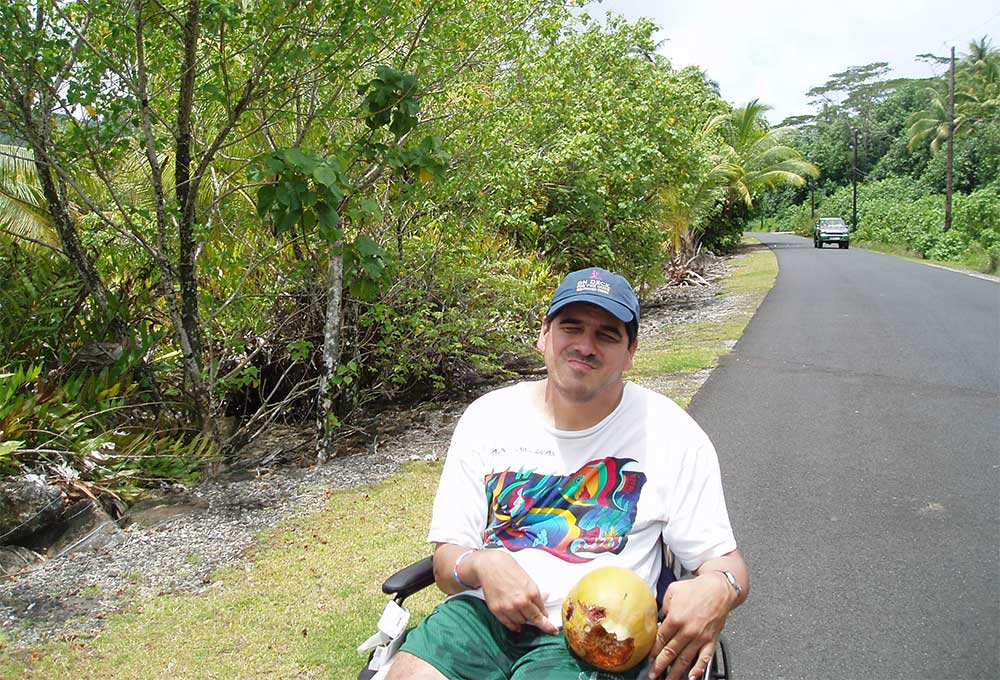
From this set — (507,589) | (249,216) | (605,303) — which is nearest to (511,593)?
(507,589)

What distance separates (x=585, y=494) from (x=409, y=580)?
632 mm

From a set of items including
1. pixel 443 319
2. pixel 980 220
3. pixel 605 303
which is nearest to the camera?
pixel 605 303

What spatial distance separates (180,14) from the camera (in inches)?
219

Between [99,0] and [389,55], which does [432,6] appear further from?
[99,0]

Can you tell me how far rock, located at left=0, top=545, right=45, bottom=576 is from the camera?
16.6ft

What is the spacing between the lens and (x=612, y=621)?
241 cm

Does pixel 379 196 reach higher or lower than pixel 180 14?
lower

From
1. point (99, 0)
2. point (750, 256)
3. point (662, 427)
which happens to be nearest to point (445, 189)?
point (99, 0)

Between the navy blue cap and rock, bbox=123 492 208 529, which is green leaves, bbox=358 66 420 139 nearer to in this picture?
the navy blue cap

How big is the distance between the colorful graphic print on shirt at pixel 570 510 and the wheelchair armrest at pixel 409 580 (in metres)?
0.27

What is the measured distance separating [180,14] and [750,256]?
34618mm

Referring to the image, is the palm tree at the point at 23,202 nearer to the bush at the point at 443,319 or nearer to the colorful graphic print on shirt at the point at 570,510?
the bush at the point at 443,319

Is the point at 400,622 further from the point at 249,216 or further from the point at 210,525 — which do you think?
the point at 249,216

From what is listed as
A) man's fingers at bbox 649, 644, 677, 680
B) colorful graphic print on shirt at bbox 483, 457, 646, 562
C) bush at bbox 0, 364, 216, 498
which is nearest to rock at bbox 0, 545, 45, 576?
bush at bbox 0, 364, 216, 498
